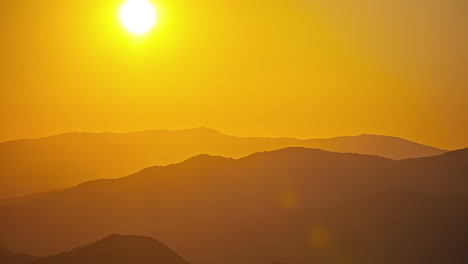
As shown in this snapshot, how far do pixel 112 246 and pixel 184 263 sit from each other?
21.2 m

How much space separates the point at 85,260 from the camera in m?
176

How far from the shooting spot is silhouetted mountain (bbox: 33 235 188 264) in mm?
176375

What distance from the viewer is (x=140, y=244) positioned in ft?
608

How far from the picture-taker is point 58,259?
17838 centimetres

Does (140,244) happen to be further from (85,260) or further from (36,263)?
(36,263)

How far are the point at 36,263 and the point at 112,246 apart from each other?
21.4 metres

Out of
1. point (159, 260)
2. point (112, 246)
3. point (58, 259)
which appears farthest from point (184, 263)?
point (58, 259)

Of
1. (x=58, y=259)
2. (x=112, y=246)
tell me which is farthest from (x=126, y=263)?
(x=58, y=259)

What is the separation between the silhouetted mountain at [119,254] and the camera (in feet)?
579

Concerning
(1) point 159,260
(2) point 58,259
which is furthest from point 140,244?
(2) point 58,259

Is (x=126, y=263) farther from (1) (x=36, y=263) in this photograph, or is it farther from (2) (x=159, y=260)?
(1) (x=36, y=263)

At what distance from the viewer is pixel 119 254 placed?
585ft

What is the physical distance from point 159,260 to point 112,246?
1406cm

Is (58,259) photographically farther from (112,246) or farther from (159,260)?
(159,260)
